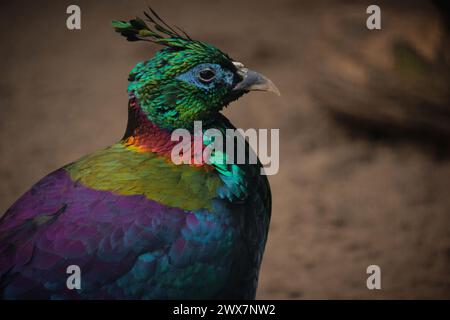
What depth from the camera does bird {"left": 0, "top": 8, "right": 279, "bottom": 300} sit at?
2188 mm

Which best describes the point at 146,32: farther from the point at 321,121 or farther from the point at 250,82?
the point at 321,121

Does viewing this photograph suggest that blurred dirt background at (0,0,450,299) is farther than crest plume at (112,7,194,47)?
Yes

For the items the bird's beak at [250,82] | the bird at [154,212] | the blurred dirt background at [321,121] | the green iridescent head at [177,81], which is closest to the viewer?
the bird at [154,212]

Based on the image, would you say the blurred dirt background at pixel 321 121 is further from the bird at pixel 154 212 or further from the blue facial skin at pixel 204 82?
the blue facial skin at pixel 204 82

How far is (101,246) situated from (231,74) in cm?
75

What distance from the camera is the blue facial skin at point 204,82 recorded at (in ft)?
7.85

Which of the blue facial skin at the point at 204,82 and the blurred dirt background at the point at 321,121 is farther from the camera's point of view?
the blurred dirt background at the point at 321,121

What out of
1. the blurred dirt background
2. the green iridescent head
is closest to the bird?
the green iridescent head

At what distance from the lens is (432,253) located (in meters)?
4.15

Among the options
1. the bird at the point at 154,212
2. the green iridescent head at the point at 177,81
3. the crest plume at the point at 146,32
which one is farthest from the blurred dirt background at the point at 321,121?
the crest plume at the point at 146,32

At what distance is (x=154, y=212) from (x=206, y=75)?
1.68ft

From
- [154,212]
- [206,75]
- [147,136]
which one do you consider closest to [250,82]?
[206,75]

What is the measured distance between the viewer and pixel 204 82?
7.89 feet

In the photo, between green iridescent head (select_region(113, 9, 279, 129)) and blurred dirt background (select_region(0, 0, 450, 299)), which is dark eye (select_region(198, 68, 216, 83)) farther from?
blurred dirt background (select_region(0, 0, 450, 299))
